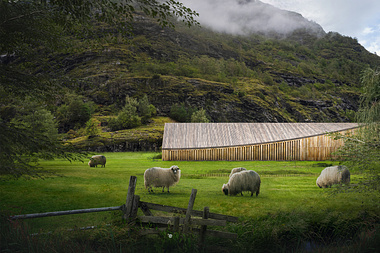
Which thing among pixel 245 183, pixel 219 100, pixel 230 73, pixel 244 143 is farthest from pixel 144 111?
pixel 230 73

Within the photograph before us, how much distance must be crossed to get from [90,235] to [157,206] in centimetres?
151

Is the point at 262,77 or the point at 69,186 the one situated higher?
the point at 262,77

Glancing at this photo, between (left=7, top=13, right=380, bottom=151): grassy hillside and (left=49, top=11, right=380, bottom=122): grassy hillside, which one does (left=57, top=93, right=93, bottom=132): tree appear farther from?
(left=49, top=11, right=380, bottom=122): grassy hillside

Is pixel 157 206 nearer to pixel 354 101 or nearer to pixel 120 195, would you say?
pixel 120 195

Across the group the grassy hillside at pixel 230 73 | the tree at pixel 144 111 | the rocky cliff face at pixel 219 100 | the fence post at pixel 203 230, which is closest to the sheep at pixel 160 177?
the fence post at pixel 203 230

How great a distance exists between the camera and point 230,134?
2111 centimetres

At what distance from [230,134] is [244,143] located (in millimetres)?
1790

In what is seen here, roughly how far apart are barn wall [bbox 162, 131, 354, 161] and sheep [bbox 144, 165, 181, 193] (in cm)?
933

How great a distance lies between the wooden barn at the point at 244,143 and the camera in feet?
62.9

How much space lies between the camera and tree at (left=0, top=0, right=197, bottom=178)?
6.03m

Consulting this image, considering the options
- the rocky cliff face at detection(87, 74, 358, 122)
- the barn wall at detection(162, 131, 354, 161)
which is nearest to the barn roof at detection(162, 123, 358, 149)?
the barn wall at detection(162, 131, 354, 161)

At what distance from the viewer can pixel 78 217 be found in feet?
21.1

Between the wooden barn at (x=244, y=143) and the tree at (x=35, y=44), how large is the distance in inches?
487

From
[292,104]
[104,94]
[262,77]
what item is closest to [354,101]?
[292,104]
